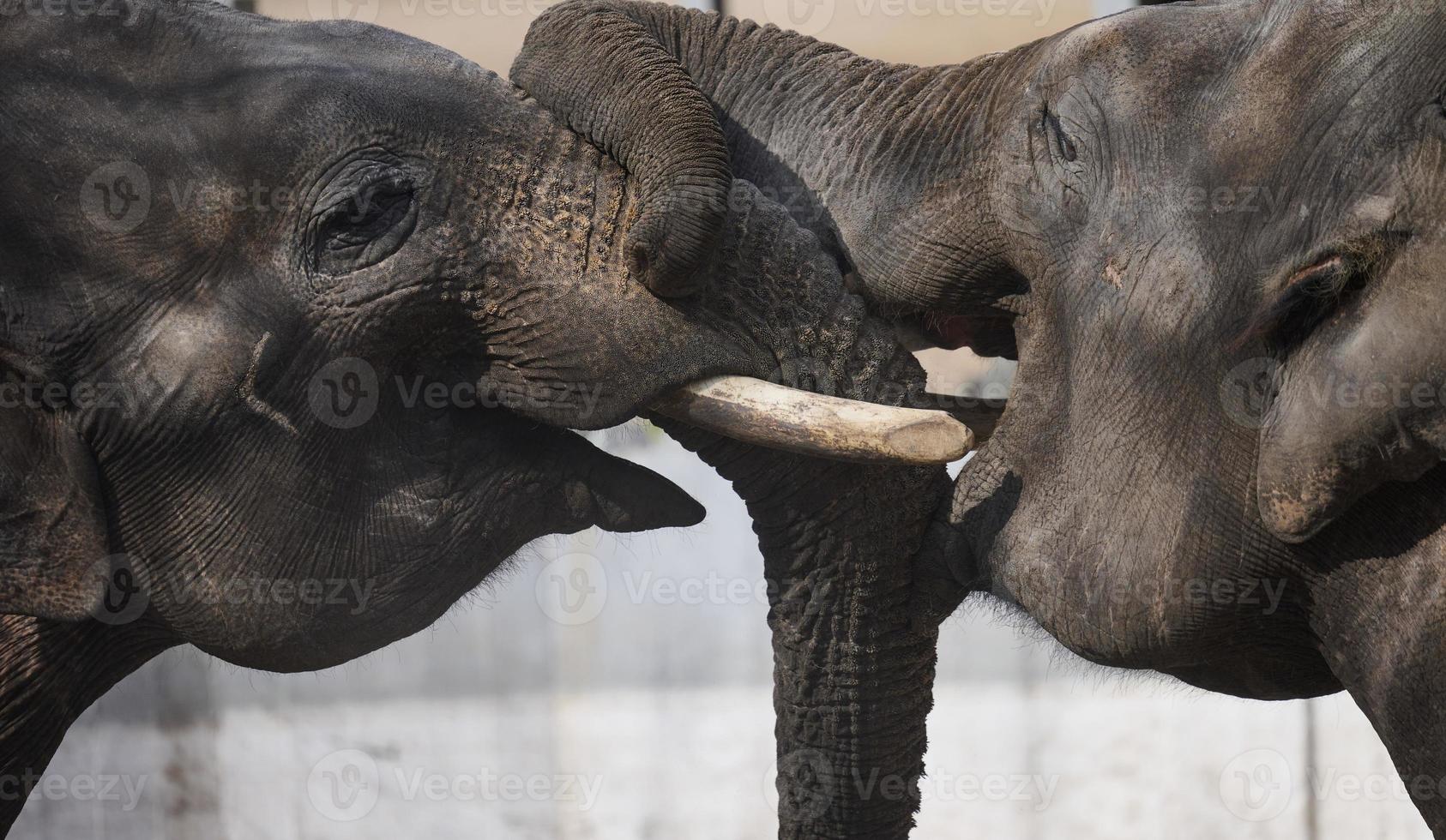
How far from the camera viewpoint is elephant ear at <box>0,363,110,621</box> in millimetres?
1817

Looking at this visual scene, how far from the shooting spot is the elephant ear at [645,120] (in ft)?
5.98

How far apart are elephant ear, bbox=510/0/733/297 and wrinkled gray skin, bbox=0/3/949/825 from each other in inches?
1.0

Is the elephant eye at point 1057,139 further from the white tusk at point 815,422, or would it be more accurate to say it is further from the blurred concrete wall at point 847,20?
the blurred concrete wall at point 847,20

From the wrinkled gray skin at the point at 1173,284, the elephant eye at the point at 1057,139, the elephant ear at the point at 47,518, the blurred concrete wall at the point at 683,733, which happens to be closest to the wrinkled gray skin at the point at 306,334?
the elephant ear at the point at 47,518

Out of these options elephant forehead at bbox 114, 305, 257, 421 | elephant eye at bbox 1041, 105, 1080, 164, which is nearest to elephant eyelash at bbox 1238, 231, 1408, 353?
elephant eye at bbox 1041, 105, 1080, 164

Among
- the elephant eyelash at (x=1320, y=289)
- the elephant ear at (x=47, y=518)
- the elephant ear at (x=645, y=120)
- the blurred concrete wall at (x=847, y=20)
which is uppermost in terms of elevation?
the blurred concrete wall at (x=847, y=20)

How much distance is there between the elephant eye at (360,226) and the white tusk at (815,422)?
373 millimetres

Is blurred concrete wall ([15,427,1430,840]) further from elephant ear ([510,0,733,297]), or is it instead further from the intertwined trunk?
elephant ear ([510,0,733,297])

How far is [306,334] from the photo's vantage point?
1.86 metres

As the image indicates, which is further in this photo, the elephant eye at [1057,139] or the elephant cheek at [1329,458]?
the elephant eye at [1057,139]

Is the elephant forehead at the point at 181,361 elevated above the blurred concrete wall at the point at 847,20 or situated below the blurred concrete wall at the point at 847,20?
below

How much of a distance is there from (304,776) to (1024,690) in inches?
77.6

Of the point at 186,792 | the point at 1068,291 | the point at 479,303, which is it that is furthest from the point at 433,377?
the point at 186,792

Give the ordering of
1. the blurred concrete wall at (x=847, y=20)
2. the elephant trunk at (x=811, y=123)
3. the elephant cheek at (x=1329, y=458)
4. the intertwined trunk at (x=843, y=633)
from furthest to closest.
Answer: the blurred concrete wall at (x=847, y=20) → the intertwined trunk at (x=843, y=633) → the elephant trunk at (x=811, y=123) → the elephant cheek at (x=1329, y=458)
